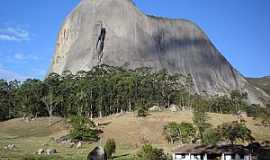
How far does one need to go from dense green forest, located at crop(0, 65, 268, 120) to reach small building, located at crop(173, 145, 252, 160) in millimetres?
42126

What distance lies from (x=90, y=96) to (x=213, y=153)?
56742mm

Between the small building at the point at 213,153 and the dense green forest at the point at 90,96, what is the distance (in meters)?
42.1

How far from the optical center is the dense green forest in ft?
376

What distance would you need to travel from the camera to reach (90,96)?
114250 mm

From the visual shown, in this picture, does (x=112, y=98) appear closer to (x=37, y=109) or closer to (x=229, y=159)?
(x=37, y=109)

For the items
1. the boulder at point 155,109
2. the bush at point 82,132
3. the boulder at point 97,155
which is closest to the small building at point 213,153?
the bush at point 82,132

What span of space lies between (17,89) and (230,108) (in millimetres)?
63715

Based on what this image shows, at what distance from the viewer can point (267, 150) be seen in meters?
72.5

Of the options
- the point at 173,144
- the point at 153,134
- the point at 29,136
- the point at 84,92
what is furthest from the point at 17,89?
the point at 173,144

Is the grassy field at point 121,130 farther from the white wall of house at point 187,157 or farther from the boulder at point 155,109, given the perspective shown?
the white wall of house at point 187,157

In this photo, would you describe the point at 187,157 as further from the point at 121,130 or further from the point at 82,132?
the point at 121,130

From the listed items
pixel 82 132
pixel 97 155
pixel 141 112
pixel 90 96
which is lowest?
pixel 82 132

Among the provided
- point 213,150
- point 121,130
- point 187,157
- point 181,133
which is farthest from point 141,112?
point 213,150

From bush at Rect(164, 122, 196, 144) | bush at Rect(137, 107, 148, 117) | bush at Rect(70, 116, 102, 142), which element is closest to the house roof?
bush at Rect(164, 122, 196, 144)
